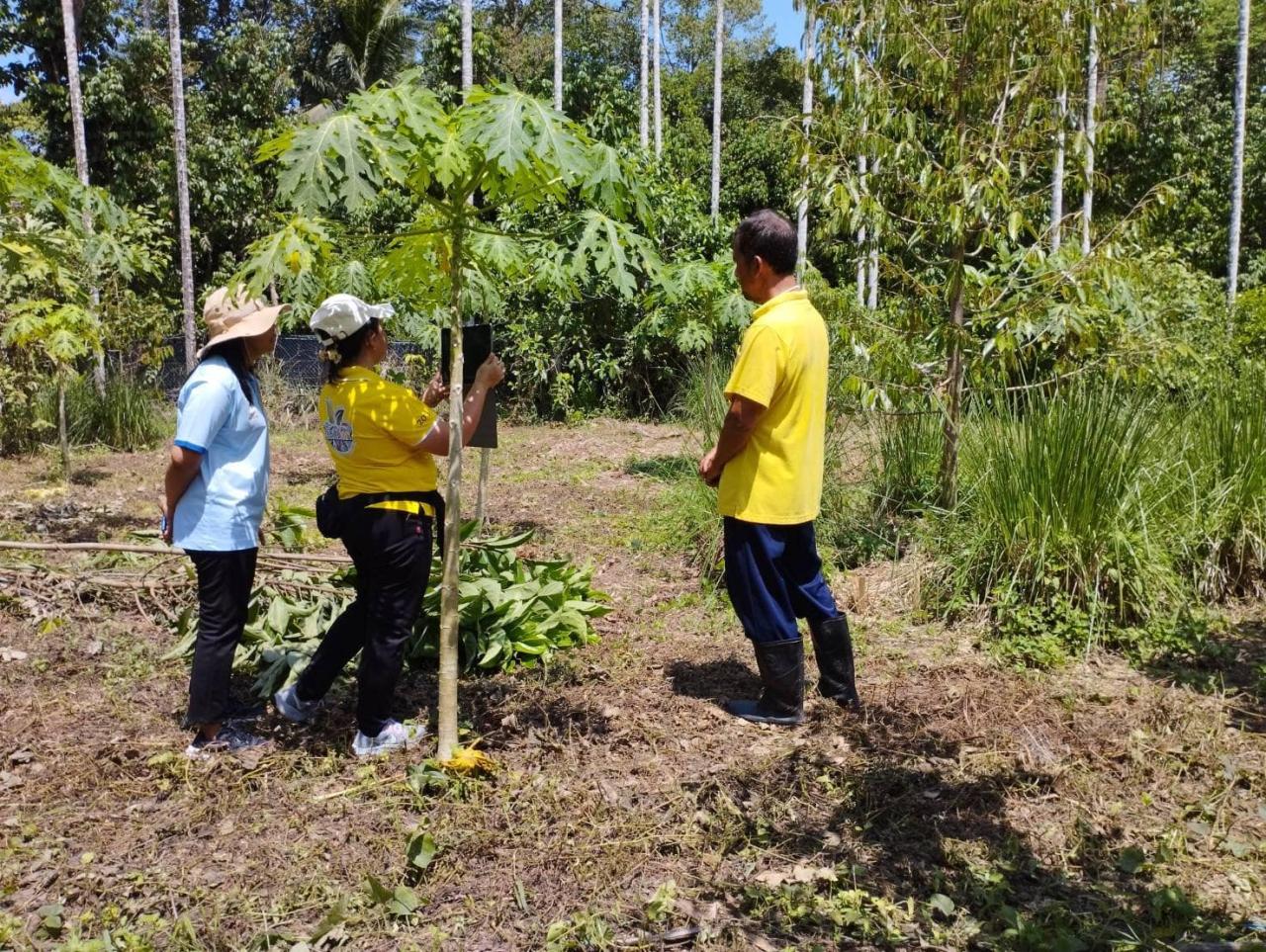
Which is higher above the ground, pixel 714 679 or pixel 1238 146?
pixel 1238 146

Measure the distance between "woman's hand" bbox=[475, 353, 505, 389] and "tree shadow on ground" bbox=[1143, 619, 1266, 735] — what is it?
3091 mm

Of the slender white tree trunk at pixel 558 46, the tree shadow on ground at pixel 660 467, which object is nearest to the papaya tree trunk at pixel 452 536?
the tree shadow on ground at pixel 660 467

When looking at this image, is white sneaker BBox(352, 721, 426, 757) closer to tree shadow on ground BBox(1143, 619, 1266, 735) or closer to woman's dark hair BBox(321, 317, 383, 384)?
woman's dark hair BBox(321, 317, 383, 384)

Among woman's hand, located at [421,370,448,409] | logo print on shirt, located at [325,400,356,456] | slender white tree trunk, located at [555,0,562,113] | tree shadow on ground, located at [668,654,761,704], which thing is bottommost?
tree shadow on ground, located at [668,654,761,704]

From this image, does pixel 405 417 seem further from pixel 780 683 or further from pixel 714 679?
pixel 714 679

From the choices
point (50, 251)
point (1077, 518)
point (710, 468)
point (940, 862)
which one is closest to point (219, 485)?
point (710, 468)

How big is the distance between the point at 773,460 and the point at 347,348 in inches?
61.9

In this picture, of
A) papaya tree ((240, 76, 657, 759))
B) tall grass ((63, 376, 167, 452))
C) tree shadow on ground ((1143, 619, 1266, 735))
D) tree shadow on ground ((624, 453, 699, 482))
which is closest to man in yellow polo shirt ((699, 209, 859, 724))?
papaya tree ((240, 76, 657, 759))

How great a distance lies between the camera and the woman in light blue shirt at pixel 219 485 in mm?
3389

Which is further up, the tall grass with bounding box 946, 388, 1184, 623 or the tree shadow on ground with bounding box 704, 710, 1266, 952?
the tall grass with bounding box 946, 388, 1184, 623

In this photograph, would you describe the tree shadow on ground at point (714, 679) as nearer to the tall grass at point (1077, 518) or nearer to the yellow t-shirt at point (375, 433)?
the tall grass at point (1077, 518)

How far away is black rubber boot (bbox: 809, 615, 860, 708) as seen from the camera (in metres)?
3.97

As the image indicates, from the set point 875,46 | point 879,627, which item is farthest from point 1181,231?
point 879,627

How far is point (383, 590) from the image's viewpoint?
348 cm
